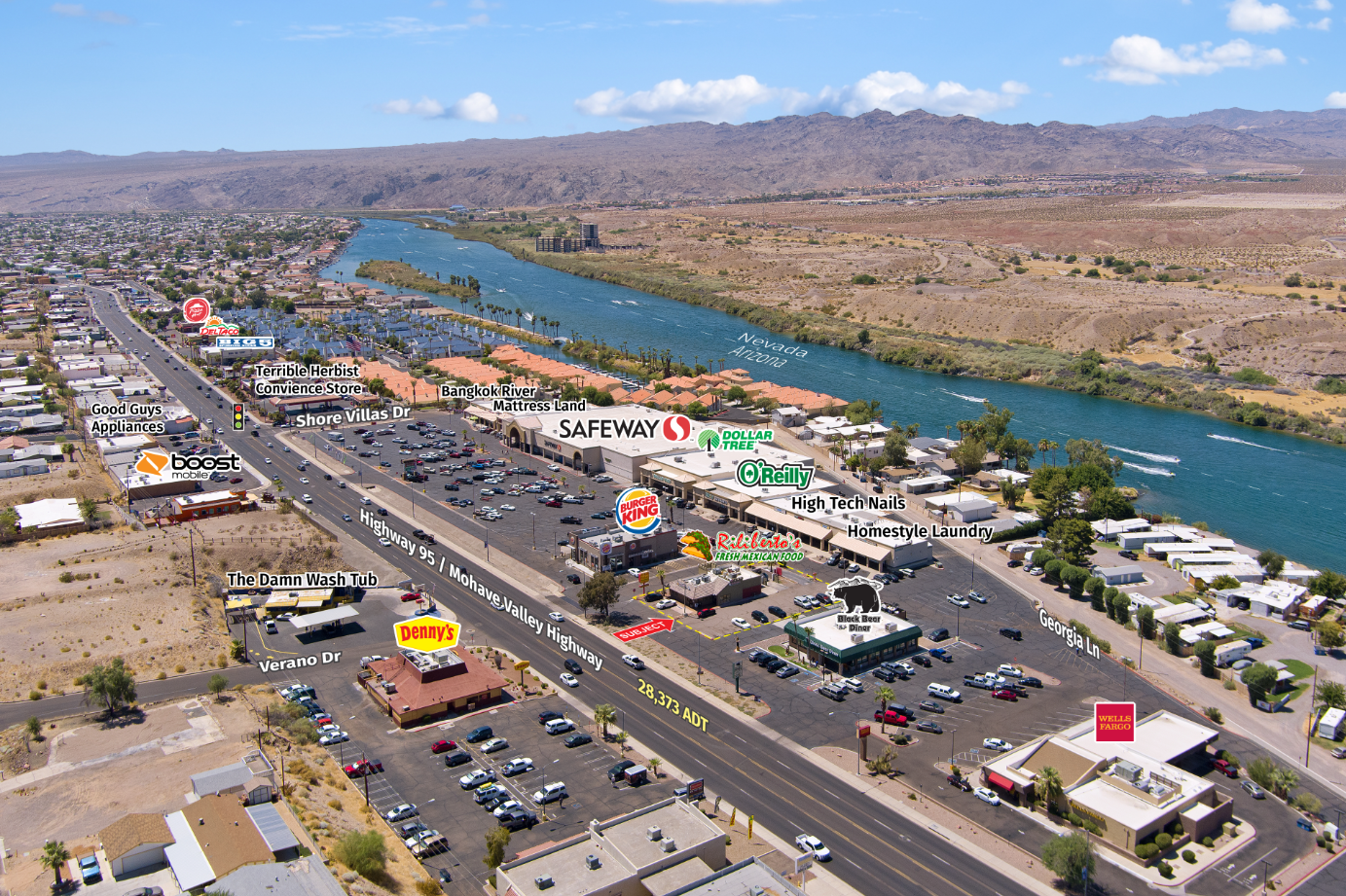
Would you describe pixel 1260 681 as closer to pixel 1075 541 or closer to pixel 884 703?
pixel 1075 541

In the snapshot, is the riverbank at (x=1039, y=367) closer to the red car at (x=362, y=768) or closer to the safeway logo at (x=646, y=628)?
the safeway logo at (x=646, y=628)

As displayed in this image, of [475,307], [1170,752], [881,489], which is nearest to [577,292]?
[475,307]

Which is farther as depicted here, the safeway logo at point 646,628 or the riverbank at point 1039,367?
the riverbank at point 1039,367

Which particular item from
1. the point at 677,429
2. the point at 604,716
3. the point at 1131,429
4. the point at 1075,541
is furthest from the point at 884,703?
the point at 1131,429

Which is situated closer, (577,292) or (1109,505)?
(1109,505)

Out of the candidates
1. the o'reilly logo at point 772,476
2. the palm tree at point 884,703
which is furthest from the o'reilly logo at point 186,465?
the palm tree at point 884,703

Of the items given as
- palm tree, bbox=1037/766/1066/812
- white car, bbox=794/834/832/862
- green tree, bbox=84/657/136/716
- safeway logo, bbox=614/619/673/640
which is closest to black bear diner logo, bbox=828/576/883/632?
safeway logo, bbox=614/619/673/640

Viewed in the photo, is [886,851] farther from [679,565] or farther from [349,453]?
[349,453]
